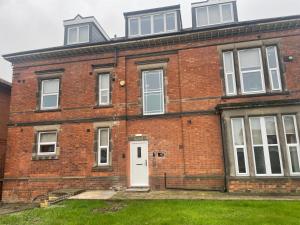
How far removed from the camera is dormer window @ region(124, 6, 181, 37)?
1503 centimetres

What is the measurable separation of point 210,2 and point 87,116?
10015 millimetres

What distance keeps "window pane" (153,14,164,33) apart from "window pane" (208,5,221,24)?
2883 mm

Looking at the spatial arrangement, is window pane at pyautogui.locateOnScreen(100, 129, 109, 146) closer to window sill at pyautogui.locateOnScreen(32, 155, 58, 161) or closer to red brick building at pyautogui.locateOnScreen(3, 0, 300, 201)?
red brick building at pyautogui.locateOnScreen(3, 0, 300, 201)

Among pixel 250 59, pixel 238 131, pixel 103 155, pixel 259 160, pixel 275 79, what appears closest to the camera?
pixel 259 160

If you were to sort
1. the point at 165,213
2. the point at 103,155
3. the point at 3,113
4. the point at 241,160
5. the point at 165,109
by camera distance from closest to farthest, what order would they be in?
the point at 165,213 → the point at 241,160 → the point at 165,109 → the point at 103,155 → the point at 3,113

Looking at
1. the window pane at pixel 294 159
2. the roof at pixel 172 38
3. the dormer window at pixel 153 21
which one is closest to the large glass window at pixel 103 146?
the roof at pixel 172 38

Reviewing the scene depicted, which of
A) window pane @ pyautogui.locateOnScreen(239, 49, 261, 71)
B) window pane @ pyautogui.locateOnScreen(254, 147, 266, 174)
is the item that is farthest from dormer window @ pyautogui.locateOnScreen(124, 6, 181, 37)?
window pane @ pyautogui.locateOnScreen(254, 147, 266, 174)

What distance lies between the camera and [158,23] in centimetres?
1519

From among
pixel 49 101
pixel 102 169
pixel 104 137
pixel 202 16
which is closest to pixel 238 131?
pixel 104 137

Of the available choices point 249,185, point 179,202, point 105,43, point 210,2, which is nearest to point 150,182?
point 179,202

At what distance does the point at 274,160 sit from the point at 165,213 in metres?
5.94

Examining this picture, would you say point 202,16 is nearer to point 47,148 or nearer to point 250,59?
point 250,59

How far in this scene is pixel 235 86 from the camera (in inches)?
494

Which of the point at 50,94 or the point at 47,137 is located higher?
the point at 50,94
